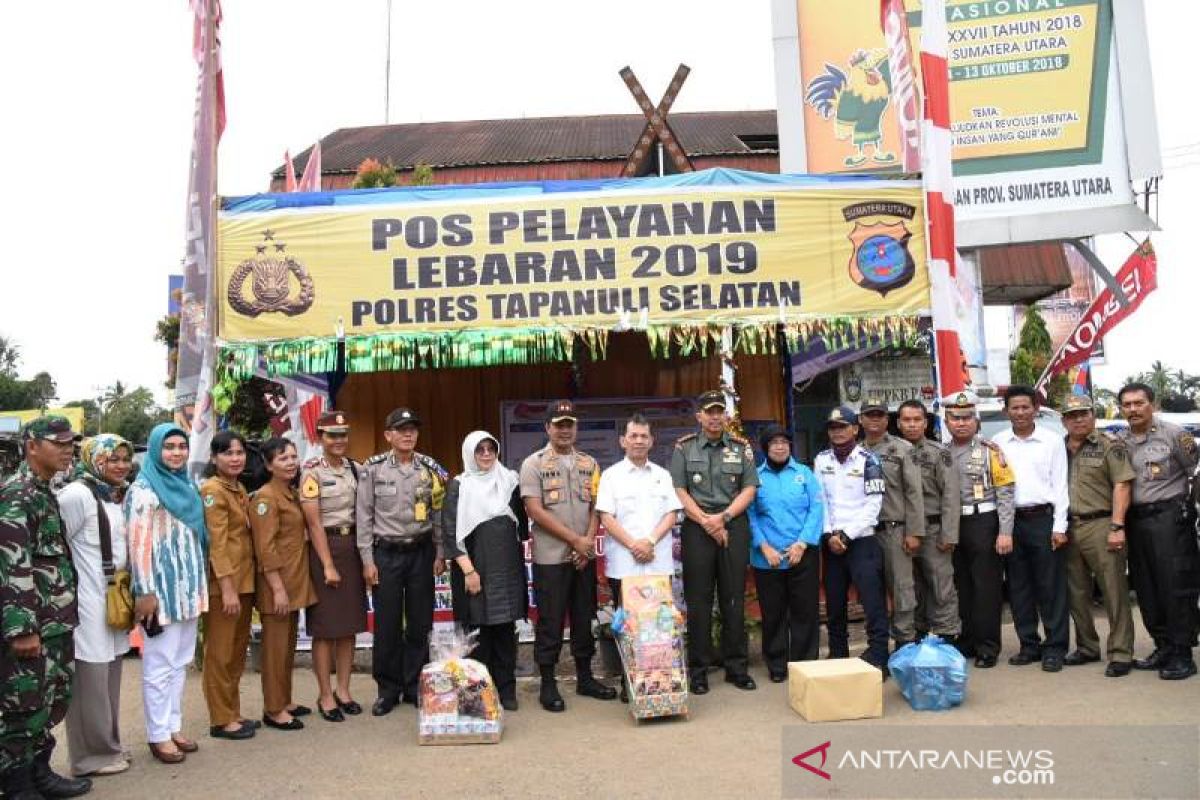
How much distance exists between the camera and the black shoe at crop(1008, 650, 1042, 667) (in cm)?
625

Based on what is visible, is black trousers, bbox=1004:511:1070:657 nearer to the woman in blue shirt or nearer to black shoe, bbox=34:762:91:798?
the woman in blue shirt

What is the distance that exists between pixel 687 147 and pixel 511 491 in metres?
16.9

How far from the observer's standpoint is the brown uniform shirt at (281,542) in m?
5.26

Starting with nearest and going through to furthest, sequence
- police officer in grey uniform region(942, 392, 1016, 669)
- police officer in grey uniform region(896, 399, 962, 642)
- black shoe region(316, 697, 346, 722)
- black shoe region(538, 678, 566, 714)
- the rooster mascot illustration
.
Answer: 1. black shoe region(316, 697, 346, 722)
2. black shoe region(538, 678, 566, 714)
3. police officer in grey uniform region(896, 399, 962, 642)
4. police officer in grey uniform region(942, 392, 1016, 669)
5. the rooster mascot illustration

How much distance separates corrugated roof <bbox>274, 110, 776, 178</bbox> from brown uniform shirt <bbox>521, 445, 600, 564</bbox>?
1570 cm

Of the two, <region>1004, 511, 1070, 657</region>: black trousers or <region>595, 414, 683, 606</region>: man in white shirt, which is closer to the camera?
<region>595, 414, 683, 606</region>: man in white shirt

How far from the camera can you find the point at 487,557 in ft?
18.5

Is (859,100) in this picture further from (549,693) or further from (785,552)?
(549,693)

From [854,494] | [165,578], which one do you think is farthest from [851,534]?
[165,578]

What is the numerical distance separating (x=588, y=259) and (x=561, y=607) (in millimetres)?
2946

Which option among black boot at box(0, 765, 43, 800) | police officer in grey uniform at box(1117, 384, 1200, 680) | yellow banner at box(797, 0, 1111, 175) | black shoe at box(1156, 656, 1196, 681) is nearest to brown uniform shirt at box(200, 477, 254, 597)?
black boot at box(0, 765, 43, 800)

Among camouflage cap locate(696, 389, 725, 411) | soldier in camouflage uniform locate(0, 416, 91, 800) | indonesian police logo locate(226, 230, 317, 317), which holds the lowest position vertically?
soldier in camouflage uniform locate(0, 416, 91, 800)

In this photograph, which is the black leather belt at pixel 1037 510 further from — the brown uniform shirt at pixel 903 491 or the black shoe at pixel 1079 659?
the black shoe at pixel 1079 659

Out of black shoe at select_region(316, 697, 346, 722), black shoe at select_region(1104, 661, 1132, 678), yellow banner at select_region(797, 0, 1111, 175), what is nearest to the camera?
black shoe at select_region(316, 697, 346, 722)
